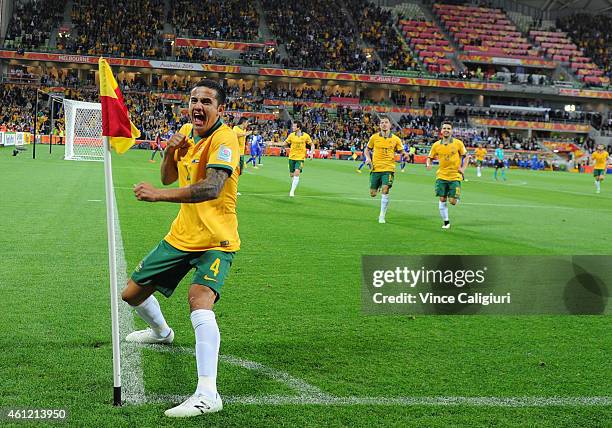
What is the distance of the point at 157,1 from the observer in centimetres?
6950

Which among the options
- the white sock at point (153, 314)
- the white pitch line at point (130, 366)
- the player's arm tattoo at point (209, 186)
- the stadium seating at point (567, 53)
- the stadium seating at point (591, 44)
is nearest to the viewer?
the player's arm tattoo at point (209, 186)

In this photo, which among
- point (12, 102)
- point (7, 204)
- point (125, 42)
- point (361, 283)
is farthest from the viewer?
point (125, 42)

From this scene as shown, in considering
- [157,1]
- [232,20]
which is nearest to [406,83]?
[232,20]

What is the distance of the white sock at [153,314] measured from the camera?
4992 millimetres

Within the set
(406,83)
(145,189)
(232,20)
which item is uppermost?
(232,20)

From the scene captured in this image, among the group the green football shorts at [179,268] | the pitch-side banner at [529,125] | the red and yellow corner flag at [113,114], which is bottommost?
the green football shorts at [179,268]

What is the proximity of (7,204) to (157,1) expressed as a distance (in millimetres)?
59634

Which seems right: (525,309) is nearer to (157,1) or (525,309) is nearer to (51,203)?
(51,203)

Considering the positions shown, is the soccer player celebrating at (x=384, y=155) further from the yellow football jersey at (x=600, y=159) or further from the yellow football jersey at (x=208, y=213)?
the yellow football jersey at (x=600, y=159)

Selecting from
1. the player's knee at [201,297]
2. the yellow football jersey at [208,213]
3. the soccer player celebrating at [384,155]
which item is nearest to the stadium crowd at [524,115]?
the soccer player celebrating at [384,155]

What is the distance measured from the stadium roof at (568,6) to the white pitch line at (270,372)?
295 feet

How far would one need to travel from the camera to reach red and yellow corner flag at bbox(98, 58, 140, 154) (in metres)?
4.04

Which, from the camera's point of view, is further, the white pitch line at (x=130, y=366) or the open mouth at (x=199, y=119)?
the open mouth at (x=199, y=119)

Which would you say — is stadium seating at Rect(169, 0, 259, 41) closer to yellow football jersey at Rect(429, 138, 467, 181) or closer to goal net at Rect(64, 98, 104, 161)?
goal net at Rect(64, 98, 104, 161)
